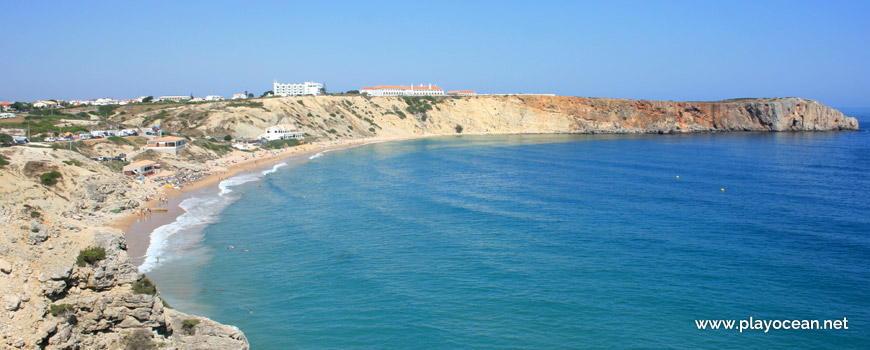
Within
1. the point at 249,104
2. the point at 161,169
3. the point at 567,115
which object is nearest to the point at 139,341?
the point at 161,169

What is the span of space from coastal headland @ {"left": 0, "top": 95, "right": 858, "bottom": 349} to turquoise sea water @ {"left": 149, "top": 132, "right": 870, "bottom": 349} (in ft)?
15.6

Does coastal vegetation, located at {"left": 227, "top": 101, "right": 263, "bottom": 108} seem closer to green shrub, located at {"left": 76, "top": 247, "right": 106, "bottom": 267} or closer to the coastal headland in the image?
the coastal headland

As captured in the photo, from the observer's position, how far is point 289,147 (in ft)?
280

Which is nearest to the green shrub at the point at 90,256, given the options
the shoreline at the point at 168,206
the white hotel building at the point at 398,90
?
the shoreline at the point at 168,206

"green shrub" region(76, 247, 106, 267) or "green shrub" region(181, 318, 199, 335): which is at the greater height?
"green shrub" region(76, 247, 106, 267)

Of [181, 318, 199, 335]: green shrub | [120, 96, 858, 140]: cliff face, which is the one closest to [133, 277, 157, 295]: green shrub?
[181, 318, 199, 335]: green shrub

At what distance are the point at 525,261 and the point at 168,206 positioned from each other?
27498mm

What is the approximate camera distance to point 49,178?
3459 cm

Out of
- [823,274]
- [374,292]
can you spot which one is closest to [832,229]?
[823,274]

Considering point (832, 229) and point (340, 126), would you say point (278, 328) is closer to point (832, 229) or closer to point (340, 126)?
point (832, 229)

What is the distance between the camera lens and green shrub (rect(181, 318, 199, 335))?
53.0 feet

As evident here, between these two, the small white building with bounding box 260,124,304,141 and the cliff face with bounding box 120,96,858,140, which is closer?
the small white building with bounding box 260,124,304,141

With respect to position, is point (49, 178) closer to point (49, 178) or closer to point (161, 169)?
point (49, 178)

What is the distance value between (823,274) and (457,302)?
679 inches
